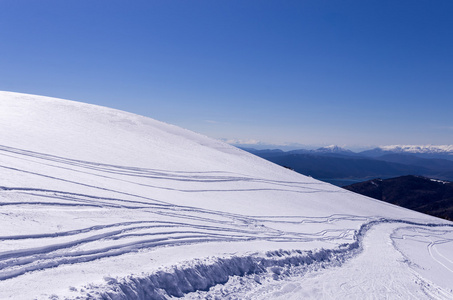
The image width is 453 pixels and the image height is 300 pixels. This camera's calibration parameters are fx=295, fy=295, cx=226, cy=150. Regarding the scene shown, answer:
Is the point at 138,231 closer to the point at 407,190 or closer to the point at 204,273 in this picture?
the point at 204,273

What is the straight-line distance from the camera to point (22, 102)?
38969 mm

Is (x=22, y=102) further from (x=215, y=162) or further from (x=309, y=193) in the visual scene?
(x=309, y=193)

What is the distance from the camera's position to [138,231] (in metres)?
9.88

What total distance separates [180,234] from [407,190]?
117270mm

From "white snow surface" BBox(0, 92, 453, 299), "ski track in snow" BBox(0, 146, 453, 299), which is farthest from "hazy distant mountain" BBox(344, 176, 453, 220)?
"ski track in snow" BBox(0, 146, 453, 299)

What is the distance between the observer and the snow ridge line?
251 inches

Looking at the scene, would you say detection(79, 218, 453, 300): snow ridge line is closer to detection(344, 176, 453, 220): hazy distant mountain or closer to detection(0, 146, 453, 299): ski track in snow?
detection(0, 146, 453, 299): ski track in snow

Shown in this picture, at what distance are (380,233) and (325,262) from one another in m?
10.6

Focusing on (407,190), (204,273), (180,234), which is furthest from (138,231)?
(407,190)

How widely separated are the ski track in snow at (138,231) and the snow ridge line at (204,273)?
0.03 meters

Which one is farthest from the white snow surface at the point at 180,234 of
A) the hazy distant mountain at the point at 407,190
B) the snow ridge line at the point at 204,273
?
the hazy distant mountain at the point at 407,190

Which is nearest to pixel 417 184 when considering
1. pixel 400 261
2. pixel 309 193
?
pixel 309 193

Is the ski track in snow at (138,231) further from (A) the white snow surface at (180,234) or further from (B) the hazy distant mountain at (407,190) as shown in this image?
(B) the hazy distant mountain at (407,190)

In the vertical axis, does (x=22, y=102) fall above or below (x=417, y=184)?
above
